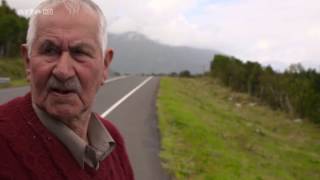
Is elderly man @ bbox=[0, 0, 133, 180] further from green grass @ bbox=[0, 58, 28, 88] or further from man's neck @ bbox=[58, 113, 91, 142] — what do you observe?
green grass @ bbox=[0, 58, 28, 88]

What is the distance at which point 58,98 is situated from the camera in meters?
1.77

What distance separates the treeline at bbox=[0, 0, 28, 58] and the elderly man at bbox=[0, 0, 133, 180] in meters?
39.9

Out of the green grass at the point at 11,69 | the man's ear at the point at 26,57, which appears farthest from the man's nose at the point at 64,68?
the green grass at the point at 11,69

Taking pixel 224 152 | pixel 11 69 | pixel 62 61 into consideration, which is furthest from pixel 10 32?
pixel 62 61

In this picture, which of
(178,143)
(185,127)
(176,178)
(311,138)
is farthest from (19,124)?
(311,138)

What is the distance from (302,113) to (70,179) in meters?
37.5

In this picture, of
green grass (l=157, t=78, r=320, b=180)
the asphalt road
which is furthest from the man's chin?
green grass (l=157, t=78, r=320, b=180)

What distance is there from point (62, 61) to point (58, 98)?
0.12 metres

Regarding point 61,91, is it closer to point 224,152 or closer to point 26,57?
point 26,57

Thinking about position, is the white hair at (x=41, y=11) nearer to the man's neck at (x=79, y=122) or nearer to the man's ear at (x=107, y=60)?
the man's ear at (x=107, y=60)

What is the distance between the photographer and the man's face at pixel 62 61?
1752mm

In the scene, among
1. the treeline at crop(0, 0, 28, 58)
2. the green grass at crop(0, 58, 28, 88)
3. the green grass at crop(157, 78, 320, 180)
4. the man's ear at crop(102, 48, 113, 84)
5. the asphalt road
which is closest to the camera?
the man's ear at crop(102, 48, 113, 84)

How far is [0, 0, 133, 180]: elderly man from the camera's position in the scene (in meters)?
1.64

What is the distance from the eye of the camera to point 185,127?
14.7 metres
